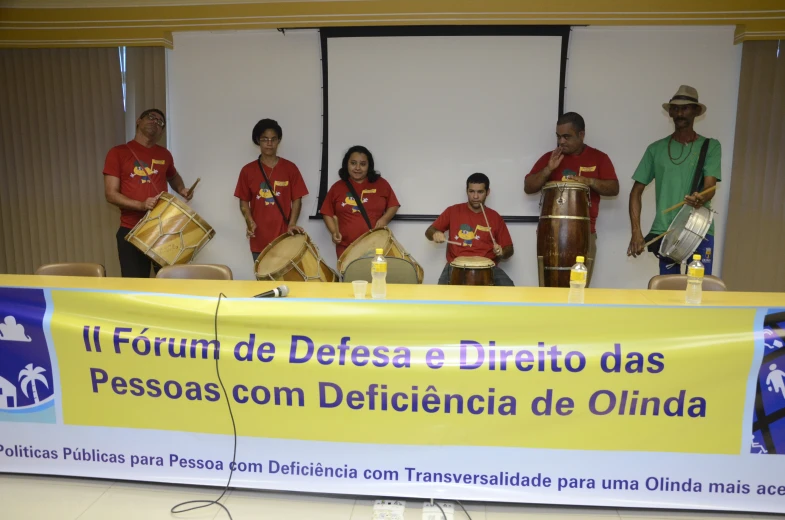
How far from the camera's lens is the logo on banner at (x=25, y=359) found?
7.07 ft

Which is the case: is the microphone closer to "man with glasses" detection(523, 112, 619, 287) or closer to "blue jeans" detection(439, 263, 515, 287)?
"blue jeans" detection(439, 263, 515, 287)

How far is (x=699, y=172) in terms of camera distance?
3.83 m

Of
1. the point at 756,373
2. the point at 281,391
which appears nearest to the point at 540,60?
the point at 756,373

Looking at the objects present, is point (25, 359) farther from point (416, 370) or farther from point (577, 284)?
point (577, 284)

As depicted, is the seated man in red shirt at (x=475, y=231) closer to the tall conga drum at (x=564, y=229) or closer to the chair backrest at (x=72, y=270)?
the tall conga drum at (x=564, y=229)

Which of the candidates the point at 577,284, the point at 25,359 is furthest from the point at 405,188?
the point at 25,359

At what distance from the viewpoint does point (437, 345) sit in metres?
2.01

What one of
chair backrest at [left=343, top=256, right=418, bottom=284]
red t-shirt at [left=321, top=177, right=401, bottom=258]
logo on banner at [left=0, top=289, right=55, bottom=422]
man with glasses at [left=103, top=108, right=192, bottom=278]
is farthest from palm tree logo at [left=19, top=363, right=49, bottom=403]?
red t-shirt at [left=321, top=177, right=401, bottom=258]

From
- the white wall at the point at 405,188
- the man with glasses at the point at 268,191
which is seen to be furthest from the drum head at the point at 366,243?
the white wall at the point at 405,188

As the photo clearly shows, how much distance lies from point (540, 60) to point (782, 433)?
3595 millimetres

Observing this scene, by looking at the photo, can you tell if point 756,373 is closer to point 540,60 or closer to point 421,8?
point 540,60

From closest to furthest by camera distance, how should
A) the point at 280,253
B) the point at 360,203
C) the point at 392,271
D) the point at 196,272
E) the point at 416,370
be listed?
the point at 416,370, the point at 196,272, the point at 392,271, the point at 280,253, the point at 360,203

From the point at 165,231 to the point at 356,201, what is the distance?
1540 mm

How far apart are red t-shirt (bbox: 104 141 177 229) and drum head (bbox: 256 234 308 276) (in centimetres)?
114
